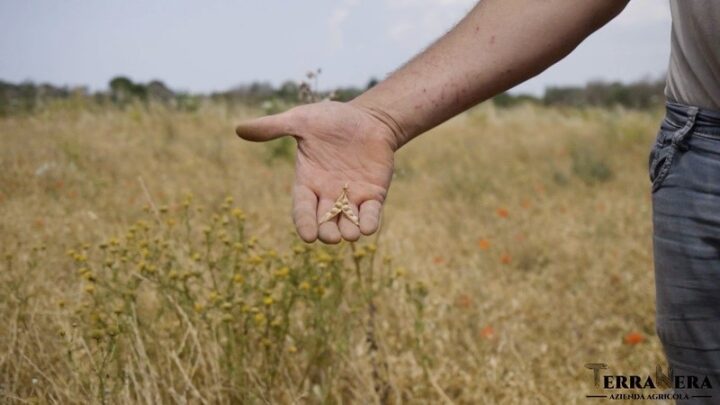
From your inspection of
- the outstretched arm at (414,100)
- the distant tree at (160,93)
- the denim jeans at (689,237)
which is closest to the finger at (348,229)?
Result: the outstretched arm at (414,100)

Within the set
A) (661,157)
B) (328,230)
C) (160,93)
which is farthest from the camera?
(160,93)

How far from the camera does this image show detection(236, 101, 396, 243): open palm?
1.29 meters

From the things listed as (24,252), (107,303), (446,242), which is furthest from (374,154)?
(446,242)

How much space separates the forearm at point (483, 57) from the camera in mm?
1255

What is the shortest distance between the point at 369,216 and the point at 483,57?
37cm

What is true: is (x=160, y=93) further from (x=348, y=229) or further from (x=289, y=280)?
(x=348, y=229)

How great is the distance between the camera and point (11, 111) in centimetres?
799

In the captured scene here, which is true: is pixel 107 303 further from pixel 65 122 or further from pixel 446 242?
pixel 65 122

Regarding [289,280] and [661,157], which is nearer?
[661,157]

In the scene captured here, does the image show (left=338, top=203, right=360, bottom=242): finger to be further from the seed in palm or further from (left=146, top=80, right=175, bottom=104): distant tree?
(left=146, top=80, right=175, bottom=104): distant tree

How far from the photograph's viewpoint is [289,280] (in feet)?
7.21

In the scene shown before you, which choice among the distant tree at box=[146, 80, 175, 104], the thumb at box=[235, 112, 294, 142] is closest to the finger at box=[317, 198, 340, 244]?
the thumb at box=[235, 112, 294, 142]

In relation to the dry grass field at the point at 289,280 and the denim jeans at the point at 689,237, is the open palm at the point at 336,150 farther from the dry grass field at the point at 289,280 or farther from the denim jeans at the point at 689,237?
the dry grass field at the point at 289,280

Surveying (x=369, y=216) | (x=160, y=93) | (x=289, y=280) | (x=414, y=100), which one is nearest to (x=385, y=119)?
(x=414, y=100)
